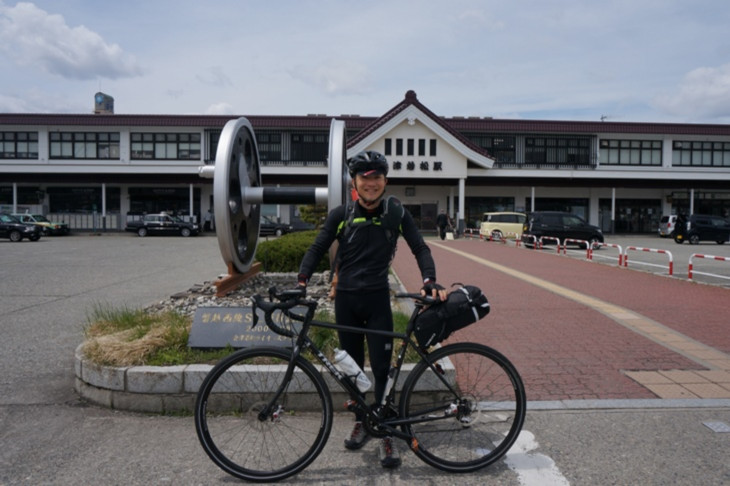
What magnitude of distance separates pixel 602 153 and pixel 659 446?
38507 millimetres

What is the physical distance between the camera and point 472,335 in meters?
6.55

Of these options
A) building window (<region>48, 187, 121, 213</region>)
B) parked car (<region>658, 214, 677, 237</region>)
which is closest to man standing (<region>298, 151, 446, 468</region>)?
parked car (<region>658, 214, 677, 237</region>)

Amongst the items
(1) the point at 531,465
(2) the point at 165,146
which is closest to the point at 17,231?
(2) the point at 165,146

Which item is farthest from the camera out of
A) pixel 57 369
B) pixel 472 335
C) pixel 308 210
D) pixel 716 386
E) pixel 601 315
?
pixel 308 210

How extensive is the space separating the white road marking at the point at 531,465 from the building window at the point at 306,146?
114ft

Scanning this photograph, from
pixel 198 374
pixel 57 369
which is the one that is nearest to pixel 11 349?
pixel 57 369

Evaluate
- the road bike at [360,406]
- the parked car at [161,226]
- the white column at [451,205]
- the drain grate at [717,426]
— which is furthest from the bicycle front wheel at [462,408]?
the white column at [451,205]

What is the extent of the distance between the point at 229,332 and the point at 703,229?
2933 centimetres

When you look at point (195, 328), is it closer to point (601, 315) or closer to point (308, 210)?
point (601, 315)

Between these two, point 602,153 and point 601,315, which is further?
point 602,153

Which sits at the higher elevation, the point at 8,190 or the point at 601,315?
the point at 8,190

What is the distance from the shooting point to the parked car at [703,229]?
27781mm

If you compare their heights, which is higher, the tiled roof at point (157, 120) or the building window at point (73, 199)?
the tiled roof at point (157, 120)

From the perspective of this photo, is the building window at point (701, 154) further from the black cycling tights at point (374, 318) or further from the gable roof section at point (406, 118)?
the black cycling tights at point (374, 318)
